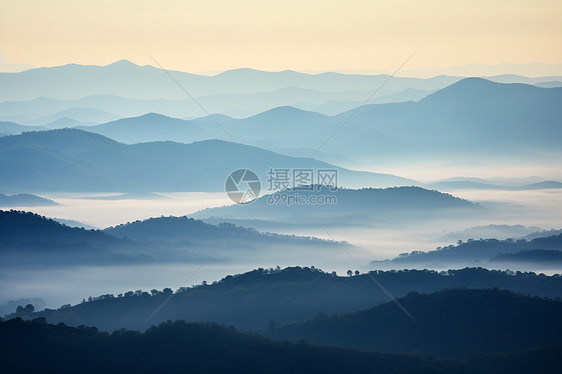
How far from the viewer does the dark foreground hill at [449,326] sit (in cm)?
10531

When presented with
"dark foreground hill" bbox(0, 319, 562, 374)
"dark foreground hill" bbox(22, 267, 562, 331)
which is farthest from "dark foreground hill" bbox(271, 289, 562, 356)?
"dark foreground hill" bbox(22, 267, 562, 331)

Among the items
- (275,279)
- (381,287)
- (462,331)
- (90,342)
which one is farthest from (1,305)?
(462,331)

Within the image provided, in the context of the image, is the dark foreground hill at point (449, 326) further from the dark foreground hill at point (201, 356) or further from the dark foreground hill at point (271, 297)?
the dark foreground hill at point (271, 297)

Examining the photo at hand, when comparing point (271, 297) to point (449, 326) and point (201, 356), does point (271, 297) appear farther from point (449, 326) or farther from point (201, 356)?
point (201, 356)

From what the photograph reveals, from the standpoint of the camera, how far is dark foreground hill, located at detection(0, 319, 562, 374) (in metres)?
88.9

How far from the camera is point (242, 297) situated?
138m

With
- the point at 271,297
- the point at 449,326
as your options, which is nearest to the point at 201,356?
the point at 449,326

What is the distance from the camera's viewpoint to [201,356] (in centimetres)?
9319

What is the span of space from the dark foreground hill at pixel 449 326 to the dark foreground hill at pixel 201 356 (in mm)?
12504

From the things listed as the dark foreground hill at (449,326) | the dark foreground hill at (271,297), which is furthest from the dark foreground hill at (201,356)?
the dark foreground hill at (271,297)

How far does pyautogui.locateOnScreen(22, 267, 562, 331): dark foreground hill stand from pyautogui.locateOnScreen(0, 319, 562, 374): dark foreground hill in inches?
1064

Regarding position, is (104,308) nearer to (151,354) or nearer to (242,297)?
(242,297)

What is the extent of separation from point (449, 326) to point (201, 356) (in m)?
32.7

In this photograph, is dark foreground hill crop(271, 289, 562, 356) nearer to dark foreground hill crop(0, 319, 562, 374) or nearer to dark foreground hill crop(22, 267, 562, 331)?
dark foreground hill crop(0, 319, 562, 374)
